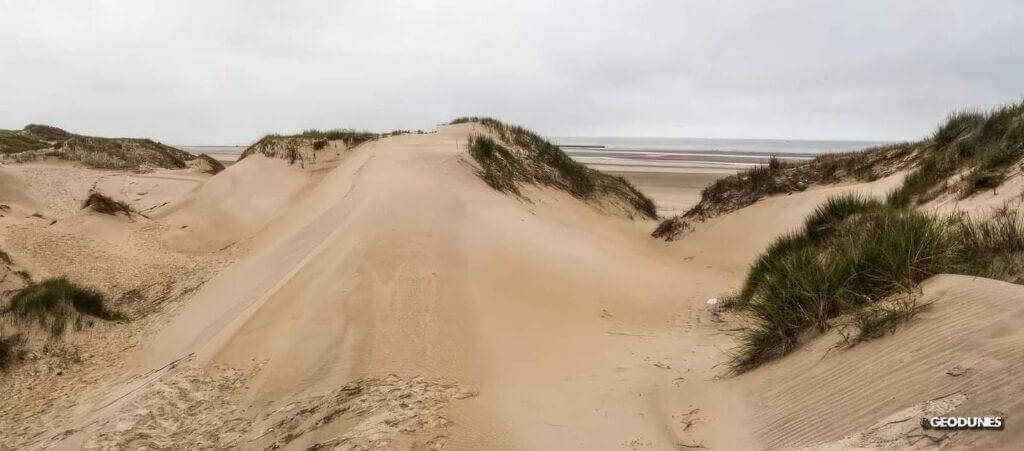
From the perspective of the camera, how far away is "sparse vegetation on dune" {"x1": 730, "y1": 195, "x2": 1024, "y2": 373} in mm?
3209

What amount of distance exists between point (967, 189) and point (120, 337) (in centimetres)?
941

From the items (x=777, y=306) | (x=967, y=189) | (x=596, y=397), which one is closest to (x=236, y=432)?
(x=596, y=397)

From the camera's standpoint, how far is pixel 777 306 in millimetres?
3814

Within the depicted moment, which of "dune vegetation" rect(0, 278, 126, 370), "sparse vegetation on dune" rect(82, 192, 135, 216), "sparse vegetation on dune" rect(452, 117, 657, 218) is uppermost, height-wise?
"sparse vegetation on dune" rect(452, 117, 657, 218)

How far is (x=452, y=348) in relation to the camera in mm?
4281

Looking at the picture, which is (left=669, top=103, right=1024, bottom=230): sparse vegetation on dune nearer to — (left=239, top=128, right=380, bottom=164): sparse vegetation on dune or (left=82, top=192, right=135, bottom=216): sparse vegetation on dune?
(left=239, top=128, right=380, bottom=164): sparse vegetation on dune

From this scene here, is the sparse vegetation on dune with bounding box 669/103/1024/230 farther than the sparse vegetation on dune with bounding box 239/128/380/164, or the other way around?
the sparse vegetation on dune with bounding box 239/128/380/164

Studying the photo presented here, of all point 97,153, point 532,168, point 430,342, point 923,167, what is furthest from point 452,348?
point 97,153

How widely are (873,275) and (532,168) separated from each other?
954 cm

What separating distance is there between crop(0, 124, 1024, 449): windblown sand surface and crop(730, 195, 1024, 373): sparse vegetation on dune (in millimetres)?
147

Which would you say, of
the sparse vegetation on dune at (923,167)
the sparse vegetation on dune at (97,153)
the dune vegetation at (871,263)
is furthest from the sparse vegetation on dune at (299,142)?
the dune vegetation at (871,263)

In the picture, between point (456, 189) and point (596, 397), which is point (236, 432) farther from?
point (456, 189)

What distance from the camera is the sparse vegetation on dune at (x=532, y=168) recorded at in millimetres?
10680

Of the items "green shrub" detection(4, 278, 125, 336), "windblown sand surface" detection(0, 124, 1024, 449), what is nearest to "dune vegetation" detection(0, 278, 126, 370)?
"green shrub" detection(4, 278, 125, 336)
